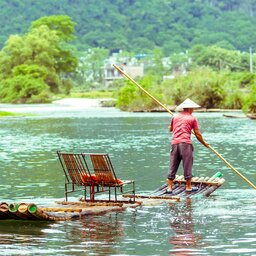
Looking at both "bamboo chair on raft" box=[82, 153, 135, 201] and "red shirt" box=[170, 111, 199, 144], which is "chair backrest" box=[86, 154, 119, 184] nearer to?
"bamboo chair on raft" box=[82, 153, 135, 201]

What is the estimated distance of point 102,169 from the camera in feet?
57.5

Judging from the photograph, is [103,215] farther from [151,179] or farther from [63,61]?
[63,61]

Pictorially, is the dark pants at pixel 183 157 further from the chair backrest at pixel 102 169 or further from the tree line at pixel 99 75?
the tree line at pixel 99 75

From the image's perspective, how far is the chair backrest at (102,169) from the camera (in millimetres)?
17359

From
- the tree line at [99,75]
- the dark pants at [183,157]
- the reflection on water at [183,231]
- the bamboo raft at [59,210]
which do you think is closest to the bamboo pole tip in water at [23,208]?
the bamboo raft at [59,210]

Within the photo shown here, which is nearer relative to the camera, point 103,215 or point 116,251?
point 116,251

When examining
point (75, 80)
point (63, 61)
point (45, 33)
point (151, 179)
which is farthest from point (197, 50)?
point (151, 179)

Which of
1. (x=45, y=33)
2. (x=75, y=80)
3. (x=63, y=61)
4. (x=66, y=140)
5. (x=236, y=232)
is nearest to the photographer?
(x=236, y=232)

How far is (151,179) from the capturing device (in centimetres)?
2522

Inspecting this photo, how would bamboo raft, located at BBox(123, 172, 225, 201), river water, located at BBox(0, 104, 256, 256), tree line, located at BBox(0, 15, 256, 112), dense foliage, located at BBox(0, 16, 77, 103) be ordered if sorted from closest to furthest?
river water, located at BBox(0, 104, 256, 256) → bamboo raft, located at BBox(123, 172, 225, 201) → tree line, located at BBox(0, 15, 256, 112) → dense foliage, located at BBox(0, 16, 77, 103)

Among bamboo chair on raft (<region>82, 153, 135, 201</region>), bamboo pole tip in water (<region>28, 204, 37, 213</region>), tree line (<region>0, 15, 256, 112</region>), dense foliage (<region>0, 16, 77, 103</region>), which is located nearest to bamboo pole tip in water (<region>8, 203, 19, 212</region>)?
bamboo pole tip in water (<region>28, 204, 37, 213</region>)

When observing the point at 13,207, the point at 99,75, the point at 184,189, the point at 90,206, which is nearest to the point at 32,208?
the point at 13,207

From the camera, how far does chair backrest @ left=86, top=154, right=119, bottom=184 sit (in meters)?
17.4

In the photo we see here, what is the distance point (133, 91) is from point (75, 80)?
9084 centimetres
